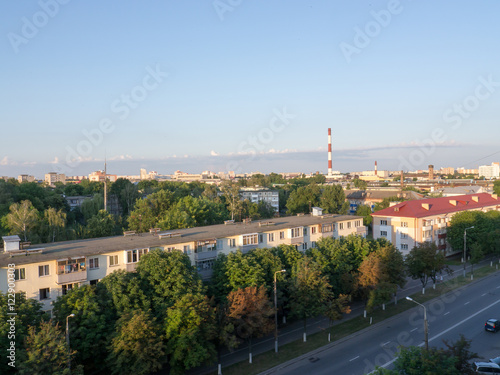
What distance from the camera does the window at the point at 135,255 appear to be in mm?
27516

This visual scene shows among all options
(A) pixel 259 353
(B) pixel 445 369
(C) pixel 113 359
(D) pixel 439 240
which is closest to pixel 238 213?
(D) pixel 439 240

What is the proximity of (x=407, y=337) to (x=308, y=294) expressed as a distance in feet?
28.1

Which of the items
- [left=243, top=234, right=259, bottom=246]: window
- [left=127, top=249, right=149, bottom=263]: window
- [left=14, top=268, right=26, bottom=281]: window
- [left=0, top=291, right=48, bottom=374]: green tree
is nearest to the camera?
[left=0, top=291, right=48, bottom=374]: green tree

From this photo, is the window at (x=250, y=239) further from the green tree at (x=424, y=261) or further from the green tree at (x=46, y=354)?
the green tree at (x=46, y=354)

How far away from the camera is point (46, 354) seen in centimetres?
1775

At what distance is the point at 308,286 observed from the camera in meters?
29.2

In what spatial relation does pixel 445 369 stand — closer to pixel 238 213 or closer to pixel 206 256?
pixel 206 256

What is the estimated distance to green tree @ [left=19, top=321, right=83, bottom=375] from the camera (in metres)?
→ 17.6

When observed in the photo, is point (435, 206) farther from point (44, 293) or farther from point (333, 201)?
point (44, 293)

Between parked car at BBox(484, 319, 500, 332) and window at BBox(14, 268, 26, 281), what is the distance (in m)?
34.6

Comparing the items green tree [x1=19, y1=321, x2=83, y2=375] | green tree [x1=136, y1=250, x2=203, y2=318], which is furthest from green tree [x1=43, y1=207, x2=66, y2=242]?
green tree [x1=19, y1=321, x2=83, y2=375]

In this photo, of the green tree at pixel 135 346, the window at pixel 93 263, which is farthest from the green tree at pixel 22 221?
the green tree at pixel 135 346

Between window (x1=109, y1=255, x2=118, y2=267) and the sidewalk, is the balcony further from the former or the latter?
the sidewalk

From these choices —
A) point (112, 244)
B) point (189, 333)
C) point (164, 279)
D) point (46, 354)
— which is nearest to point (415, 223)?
point (164, 279)
